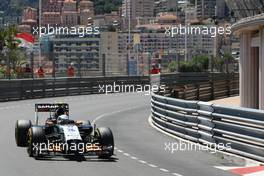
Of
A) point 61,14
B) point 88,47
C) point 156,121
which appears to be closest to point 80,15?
point 61,14

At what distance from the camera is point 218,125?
16750 mm

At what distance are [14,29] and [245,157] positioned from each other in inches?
2080

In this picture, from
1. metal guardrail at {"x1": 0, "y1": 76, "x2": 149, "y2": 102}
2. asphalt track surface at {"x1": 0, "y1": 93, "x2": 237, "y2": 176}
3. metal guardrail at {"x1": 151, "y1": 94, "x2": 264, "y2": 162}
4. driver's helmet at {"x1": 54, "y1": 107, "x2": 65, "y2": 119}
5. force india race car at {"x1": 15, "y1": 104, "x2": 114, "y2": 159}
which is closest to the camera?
asphalt track surface at {"x1": 0, "y1": 93, "x2": 237, "y2": 176}

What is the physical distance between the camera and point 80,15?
124062 millimetres

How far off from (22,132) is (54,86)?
84.5ft

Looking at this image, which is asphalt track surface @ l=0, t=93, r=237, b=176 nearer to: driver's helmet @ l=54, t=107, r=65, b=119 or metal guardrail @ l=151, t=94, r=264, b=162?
metal guardrail @ l=151, t=94, r=264, b=162

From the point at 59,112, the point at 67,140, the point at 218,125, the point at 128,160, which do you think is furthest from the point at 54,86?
the point at 67,140

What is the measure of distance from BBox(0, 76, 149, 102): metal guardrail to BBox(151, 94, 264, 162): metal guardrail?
17.8 m

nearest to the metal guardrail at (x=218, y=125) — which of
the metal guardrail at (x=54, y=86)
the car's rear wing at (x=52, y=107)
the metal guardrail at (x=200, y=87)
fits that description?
the car's rear wing at (x=52, y=107)

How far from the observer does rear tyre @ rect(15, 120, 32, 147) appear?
16531mm

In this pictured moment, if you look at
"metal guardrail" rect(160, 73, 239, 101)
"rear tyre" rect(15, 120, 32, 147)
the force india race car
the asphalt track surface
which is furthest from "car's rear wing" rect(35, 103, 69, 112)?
"metal guardrail" rect(160, 73, 239, 101)

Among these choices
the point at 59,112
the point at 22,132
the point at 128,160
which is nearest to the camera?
the point at 128,160

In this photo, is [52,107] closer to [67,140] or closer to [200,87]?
[67,140]

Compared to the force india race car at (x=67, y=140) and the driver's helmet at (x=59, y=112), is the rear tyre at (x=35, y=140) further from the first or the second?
the driver's helmet at (x=59, y=112)
